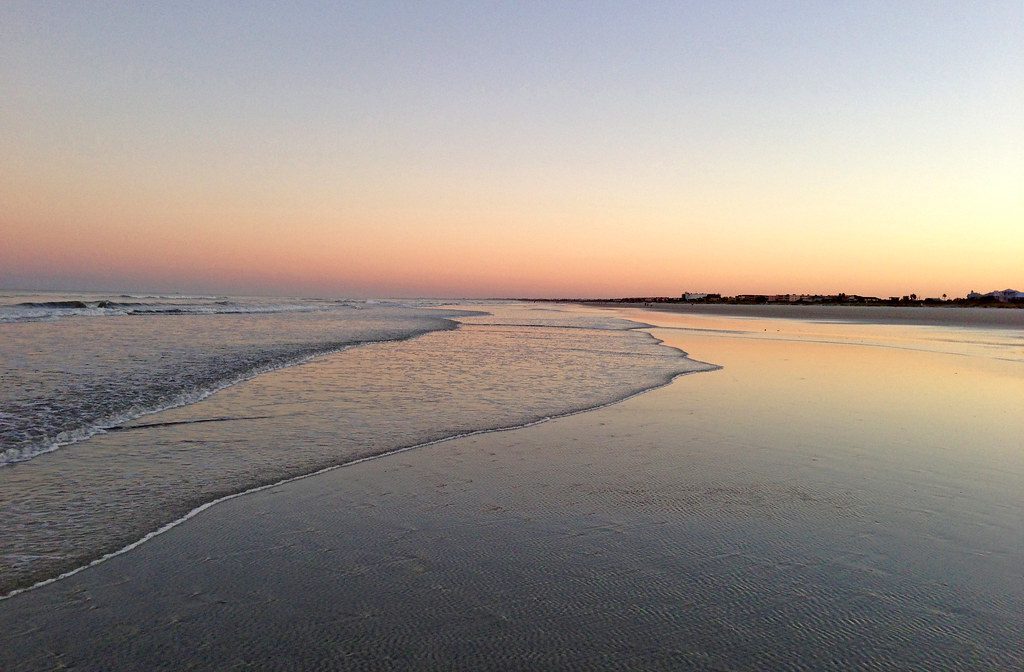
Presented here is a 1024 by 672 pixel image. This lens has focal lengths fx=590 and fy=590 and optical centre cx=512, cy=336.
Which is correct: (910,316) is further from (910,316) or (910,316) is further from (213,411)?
(213,411)

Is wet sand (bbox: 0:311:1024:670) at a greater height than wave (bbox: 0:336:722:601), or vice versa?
wet sand (bbox: 0:311:1024:670)

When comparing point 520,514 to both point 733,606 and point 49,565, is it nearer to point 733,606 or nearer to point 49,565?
point 733,606

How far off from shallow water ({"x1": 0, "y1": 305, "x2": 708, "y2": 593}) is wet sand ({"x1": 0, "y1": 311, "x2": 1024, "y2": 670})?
59 cm

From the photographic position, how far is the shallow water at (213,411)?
185 inches

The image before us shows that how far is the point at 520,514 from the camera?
15.8ft

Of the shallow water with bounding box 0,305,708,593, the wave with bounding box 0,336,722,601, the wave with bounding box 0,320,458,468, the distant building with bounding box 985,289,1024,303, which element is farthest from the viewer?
the distant building with bounding box 985,289,1024,303

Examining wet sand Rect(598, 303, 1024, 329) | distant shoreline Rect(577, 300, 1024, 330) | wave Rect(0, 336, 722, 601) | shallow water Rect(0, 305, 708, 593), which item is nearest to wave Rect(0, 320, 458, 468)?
shallow water Rect(0, 305, 708, 593)

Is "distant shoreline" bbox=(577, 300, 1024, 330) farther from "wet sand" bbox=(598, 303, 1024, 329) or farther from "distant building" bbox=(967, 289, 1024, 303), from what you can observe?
"distant building" bbox=(967, 289, 1024, 303)

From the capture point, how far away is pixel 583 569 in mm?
3834

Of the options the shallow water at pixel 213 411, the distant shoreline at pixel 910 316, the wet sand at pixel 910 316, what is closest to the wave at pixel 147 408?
the shallow water at pixel 213 411

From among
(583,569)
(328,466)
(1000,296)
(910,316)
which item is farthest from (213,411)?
(1000,296)

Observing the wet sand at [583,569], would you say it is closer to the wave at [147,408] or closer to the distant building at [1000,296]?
the wave at [147,408]

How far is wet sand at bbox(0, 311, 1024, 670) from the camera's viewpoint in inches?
115

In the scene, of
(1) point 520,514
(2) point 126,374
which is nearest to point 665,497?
(1) point 520,514
